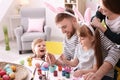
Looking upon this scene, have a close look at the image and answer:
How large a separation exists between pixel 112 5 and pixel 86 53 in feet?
1.29

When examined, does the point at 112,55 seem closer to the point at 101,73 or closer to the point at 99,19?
the point at 101,73

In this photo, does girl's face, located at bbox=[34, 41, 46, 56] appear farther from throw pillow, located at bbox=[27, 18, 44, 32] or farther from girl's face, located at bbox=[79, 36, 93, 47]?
throw pillow, located at bbox=[27, 18, 44, 32]

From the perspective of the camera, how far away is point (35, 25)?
402cm

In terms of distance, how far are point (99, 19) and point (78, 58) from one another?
0.32 meters

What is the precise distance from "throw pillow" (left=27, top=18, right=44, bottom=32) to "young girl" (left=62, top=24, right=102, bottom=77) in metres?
2.57

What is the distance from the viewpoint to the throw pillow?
13.1 ft

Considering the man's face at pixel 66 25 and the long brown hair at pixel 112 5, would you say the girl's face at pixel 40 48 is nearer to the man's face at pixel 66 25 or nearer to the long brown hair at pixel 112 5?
the man's face at pixel 66 25

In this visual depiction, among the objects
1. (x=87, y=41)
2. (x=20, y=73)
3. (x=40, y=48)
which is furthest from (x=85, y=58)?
(x=40, y=48)

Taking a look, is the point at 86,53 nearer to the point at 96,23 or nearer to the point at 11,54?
the point at 96,23

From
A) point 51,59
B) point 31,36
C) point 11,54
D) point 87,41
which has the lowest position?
point 11,54

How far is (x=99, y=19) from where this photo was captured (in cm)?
A: 128

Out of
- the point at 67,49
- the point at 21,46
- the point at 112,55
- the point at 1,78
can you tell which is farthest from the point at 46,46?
the point at 21,46

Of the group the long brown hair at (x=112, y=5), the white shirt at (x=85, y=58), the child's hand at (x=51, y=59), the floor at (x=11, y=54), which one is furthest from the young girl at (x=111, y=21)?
the floor at (x=11, y=54)

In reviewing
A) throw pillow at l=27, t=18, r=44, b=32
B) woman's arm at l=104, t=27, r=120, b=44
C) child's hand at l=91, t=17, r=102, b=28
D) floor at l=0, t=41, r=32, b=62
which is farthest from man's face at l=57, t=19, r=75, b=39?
throw pillow at l=27, t=18, r=44, b=32
